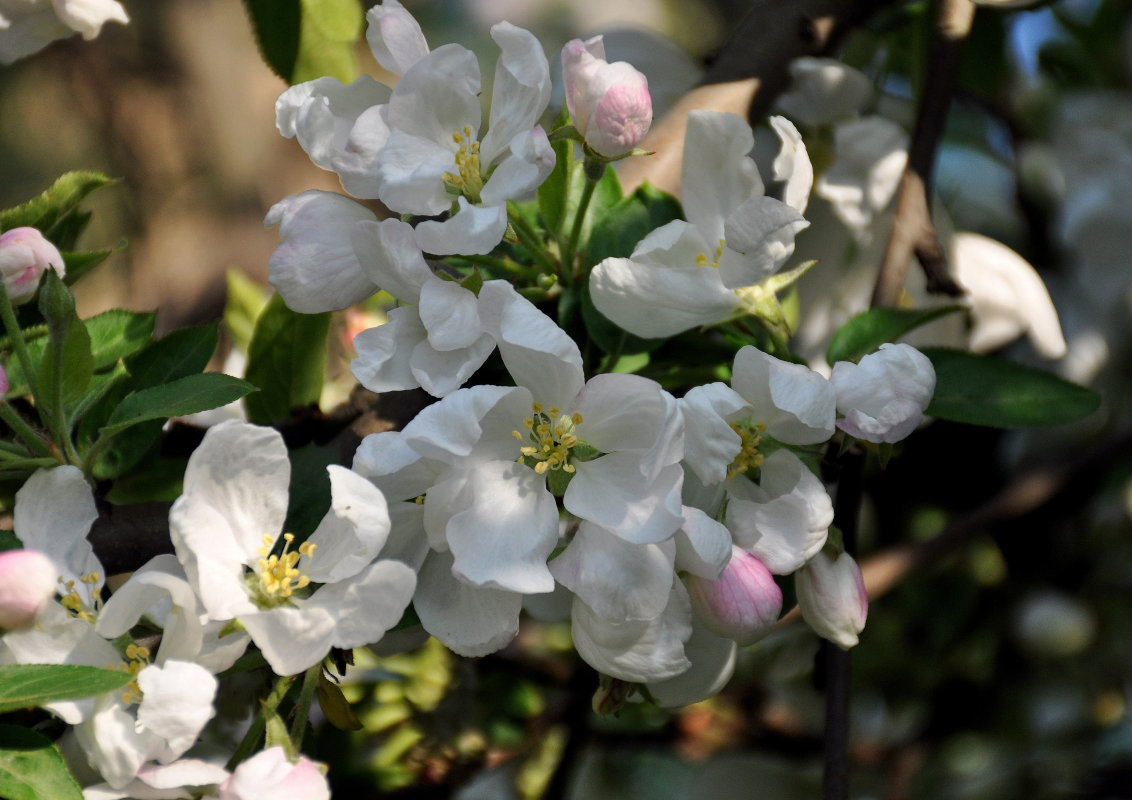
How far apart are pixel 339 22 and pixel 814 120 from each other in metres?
0.33

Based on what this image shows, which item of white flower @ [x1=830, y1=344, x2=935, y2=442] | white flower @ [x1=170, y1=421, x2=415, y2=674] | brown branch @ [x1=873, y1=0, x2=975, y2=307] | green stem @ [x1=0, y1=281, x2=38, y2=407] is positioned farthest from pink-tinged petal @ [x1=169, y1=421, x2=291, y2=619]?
brown branch @ [x1=873, y1=0, x2=975, y2=307]

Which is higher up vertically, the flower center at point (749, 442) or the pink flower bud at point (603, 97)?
the pink flower bud at point (603, 97)

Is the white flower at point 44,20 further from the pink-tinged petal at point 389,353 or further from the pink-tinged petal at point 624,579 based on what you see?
the pink-tinged petal at point 624,579

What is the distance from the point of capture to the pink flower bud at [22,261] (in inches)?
18.4

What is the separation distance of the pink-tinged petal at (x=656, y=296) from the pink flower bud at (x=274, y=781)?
215 millimetres

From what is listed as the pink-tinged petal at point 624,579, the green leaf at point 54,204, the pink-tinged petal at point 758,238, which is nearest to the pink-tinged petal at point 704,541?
the pink-tinged petal at point 624,579

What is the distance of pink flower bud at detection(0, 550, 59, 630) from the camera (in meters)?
0.35

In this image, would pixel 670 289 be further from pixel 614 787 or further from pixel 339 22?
pixel 614 787

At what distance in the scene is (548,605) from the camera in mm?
508

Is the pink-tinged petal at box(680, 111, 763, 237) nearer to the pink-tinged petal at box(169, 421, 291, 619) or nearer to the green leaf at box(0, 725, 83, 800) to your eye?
the pink-tinged petal at box(169, 421, 291, 619)

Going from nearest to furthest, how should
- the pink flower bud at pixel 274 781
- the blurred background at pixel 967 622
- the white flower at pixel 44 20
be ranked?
the pink flower bud at pixel 274 781, the white flower at pixel 44 20, the blurred background at pixel 967 622

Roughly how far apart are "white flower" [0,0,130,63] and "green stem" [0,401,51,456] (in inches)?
9.1

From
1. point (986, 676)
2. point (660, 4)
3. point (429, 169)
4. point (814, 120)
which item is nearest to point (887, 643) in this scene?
point (986, 676)

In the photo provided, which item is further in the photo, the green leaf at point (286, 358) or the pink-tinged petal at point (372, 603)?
the green leaf at point (286, 358)
